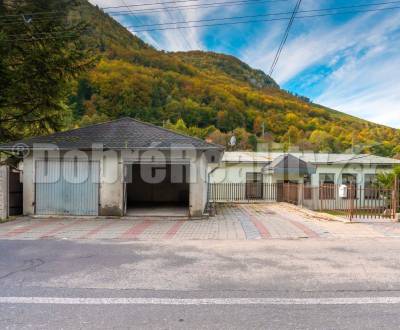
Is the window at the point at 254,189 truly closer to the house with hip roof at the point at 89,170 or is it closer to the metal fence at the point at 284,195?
the metal fence at the point at 284,195

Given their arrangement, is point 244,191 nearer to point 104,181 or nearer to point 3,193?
point 104,181

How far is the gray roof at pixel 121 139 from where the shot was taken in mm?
12203

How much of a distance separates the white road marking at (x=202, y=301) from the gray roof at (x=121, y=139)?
26.2 feet

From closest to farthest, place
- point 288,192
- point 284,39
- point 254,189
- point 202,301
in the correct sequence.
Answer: point 202,301 → point 284,39 → point 288,192 → point 254,189

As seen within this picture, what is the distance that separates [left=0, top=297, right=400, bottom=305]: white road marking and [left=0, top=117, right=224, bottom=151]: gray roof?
799 cm

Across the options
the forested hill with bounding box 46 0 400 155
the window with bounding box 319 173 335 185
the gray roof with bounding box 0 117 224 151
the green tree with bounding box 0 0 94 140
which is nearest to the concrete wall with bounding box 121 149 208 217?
the gray roof with bounding box 0 117 224 151

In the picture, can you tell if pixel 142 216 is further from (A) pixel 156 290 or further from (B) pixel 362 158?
(B) pixel 362 158

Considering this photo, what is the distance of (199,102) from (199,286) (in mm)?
45423

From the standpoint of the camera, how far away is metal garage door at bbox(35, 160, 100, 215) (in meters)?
12.3

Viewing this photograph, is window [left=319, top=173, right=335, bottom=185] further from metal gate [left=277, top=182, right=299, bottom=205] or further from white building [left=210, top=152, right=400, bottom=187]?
metal gate [left=277, top=182, right=299, bottom=205]

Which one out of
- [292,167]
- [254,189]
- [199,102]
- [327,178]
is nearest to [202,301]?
[292,167]

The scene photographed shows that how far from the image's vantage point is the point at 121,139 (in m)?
12.9

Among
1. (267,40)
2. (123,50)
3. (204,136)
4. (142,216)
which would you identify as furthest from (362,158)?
(123,50)

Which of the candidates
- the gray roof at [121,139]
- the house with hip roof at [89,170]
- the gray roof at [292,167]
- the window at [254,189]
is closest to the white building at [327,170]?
the gray roof at [292,167]
